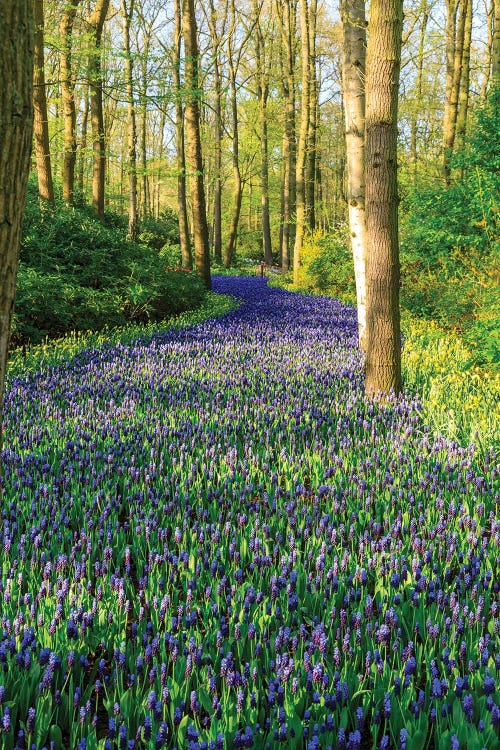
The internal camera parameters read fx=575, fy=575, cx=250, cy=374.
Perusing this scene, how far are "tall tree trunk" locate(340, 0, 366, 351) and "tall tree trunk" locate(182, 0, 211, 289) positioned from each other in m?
7.08

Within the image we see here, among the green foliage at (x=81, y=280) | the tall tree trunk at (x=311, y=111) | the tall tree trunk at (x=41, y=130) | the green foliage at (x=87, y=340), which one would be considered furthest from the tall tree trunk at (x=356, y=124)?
the tall tree trunk at (x=311, y=111)

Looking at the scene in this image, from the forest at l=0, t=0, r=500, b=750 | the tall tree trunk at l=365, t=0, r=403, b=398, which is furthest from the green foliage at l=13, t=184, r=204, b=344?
the tall tree trunk at l=365, t=0, r=403, b=398

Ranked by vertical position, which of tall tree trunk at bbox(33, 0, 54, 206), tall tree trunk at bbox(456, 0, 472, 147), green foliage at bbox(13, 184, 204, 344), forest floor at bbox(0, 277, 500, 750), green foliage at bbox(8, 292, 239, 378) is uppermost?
tall tree trunk at bbox(456, 0, 472, 147)

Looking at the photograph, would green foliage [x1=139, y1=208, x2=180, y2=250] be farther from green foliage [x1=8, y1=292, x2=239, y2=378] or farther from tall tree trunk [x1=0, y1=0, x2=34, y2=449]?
tall tree trunk [x1=0, y1=0, x2=34, y2=449]

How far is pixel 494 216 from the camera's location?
9664mm

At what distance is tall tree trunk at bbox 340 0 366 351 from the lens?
27.3ft

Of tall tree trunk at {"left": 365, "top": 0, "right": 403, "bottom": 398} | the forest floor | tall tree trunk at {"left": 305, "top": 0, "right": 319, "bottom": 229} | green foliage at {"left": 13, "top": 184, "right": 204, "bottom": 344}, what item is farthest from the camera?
tall tree trunk at {"left": 305, "top": 0, "right": 319, "bottom": 229}

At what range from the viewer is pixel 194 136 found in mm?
16766

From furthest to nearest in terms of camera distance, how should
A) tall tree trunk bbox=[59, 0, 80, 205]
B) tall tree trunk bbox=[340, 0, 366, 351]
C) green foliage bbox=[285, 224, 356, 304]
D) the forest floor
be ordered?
green foliage bbox=[285, 224, 356, 304], tall tree trunk bbox=[59, 0, 80, 205], tall tree trunk bbox=[340, 0, 366, 351], the forest floor

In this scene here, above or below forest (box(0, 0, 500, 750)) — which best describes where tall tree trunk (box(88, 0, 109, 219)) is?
above

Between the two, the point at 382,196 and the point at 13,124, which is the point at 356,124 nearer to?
the point at 382,196

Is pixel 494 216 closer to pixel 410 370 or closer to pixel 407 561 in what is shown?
pixel 410 370

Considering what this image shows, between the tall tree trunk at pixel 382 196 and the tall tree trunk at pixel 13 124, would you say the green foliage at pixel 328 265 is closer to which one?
the tall tree trunk at pixel 382 196

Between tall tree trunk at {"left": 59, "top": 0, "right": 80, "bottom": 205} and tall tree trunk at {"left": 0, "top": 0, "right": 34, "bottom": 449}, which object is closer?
tall tree trunk at {"left": 0, "top": 0, "right": 34, "bottom": 449}
